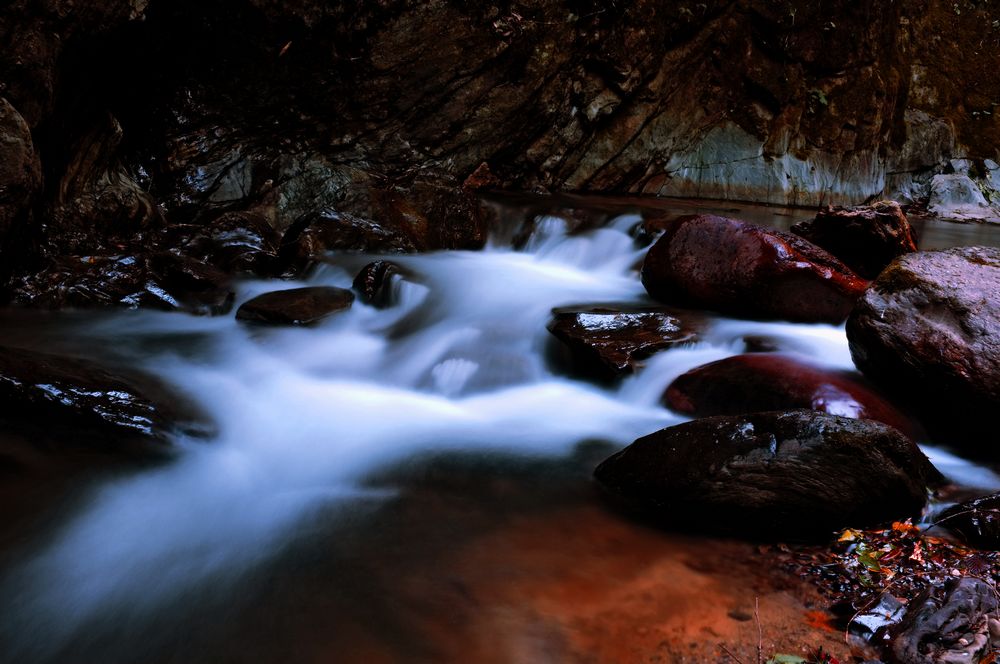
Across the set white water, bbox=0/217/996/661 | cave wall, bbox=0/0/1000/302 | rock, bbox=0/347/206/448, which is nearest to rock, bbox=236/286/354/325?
white water, bbox=0/217/996/661

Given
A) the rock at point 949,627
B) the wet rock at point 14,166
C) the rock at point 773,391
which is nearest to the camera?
the rock at point 949,627

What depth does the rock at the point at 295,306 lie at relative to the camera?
19.1 ft

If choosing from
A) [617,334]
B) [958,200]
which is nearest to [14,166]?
[617,334]

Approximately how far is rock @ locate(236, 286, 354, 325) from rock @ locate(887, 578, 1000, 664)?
4.97 meters

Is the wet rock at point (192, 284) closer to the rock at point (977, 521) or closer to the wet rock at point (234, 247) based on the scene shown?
the wet rock at point (234, 247)

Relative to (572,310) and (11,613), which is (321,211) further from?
(11,613)

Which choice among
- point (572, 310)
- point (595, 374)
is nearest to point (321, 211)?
point (572, 310)

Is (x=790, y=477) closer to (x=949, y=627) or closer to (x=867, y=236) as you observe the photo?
(x=949, y=627)

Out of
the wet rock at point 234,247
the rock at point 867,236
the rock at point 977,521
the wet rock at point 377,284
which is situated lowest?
the rock at point 977,521

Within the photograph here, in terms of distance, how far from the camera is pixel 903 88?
1694 cm

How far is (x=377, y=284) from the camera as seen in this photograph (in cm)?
650

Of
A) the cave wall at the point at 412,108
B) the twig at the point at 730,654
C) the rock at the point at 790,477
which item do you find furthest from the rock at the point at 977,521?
the cave wall at the point at 412,108

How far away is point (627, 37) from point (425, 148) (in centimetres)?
436

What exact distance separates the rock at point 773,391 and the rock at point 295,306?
132 inches
